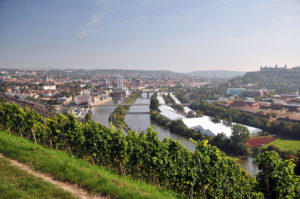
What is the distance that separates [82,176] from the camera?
61.4 inches

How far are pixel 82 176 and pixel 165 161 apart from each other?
742mm

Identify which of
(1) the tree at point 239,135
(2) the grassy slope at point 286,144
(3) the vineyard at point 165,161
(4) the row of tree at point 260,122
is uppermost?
(3) the vineyard at point 165,161

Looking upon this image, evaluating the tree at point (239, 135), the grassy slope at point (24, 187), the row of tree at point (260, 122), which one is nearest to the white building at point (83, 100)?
the row of tree at point (260, 122)

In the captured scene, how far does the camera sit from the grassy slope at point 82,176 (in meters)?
1.41

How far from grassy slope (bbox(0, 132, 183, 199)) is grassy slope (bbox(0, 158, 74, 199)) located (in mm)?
147

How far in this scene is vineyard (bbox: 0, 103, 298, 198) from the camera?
1.75 metres

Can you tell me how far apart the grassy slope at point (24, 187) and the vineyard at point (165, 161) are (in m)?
0.73

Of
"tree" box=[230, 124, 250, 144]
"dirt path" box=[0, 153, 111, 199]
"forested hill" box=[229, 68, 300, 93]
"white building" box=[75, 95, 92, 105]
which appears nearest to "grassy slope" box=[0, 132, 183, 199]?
"dirt path" box=[0, 153, 111, 199]

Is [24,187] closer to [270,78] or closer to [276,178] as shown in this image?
[276,178]

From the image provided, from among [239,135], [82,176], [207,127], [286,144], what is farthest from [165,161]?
[286,144]

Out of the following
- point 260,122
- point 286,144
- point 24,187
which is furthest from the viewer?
point 260,122

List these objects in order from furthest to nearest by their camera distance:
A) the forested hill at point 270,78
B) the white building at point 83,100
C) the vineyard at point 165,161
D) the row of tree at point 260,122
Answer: the forested hill at point 270,78 → the white building at point 83,100 → the row of tree at point 260,122 → the vineyard at point 165,161

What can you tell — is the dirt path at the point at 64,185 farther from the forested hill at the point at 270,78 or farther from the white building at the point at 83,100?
the forested hill at the point at 270,78

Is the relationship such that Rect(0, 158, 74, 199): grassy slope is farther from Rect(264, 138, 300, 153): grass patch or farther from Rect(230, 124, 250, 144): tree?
Rect(264, 138, 300, 153): grass patch
